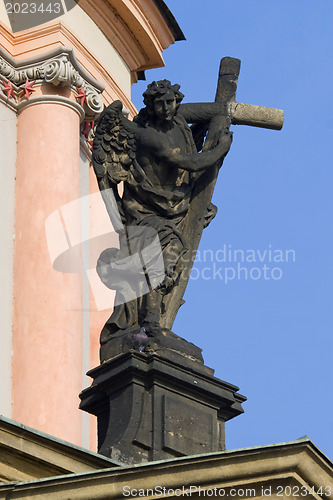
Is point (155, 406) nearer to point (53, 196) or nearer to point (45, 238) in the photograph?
point (45, 238)

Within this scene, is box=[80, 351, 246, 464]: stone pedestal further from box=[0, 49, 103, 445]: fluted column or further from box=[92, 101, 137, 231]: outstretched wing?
box=[0, 49, 103, 445]: fluted column

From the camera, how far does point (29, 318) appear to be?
19.6 m

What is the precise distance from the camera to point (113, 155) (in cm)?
1565

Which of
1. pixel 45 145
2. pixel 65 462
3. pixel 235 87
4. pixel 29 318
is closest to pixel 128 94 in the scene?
pixel 45 145

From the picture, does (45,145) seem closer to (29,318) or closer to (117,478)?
(29,318)

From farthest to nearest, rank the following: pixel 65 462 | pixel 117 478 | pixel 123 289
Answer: pixel 123 289, pixel 65 462, pixel 117 478

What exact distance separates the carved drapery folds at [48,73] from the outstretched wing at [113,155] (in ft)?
17.0

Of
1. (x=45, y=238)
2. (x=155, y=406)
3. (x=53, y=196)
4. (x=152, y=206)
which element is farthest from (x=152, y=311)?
(x=53, y=196)

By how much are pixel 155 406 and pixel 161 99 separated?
2.73 m

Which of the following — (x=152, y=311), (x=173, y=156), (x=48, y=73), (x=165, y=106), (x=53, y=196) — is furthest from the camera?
(x=48, y=73)

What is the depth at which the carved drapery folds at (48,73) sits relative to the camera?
20.9m

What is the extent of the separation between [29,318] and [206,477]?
694 centimetres

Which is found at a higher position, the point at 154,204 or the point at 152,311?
the point at 154,204

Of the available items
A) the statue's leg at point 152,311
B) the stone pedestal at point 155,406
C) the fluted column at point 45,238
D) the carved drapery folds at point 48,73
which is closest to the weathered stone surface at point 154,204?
the statue's leg at point 152,311
